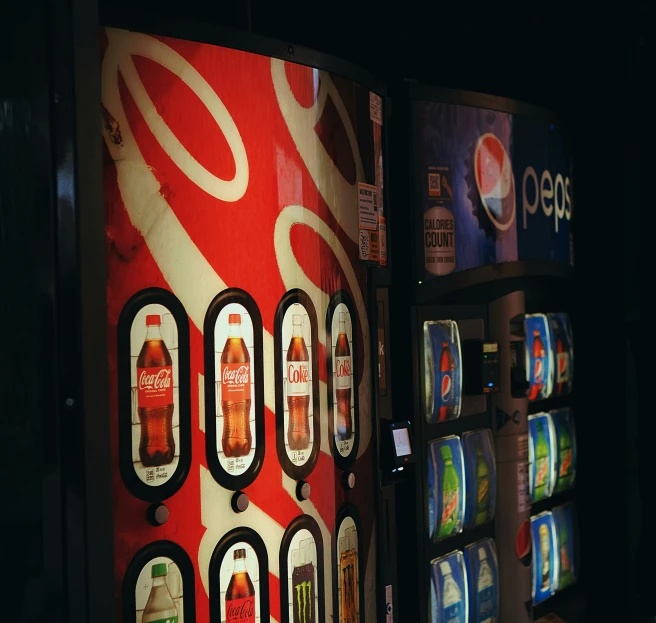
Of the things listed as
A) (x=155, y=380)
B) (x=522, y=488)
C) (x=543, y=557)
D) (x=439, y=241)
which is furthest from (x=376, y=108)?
(x=543, y=557)

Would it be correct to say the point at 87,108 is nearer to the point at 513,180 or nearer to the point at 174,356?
the point at 174,356

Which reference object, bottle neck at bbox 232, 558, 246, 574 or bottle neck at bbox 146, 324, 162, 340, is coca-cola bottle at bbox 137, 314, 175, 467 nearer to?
bottle neck at bbox 146, 324, 162, 340

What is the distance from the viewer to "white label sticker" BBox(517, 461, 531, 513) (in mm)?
3351

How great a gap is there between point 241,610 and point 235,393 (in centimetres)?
56

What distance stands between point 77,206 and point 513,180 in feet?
7.70

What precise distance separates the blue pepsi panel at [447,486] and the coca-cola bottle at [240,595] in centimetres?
111

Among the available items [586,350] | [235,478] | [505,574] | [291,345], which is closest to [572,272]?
[586,350]

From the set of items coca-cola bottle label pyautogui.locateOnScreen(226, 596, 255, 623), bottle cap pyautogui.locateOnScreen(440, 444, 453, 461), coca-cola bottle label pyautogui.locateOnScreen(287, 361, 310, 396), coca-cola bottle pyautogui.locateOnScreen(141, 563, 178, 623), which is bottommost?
coca-cola bottle label pyautogui.locateOnScreen(226, 596, 255, 623)

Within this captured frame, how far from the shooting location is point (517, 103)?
3428mm

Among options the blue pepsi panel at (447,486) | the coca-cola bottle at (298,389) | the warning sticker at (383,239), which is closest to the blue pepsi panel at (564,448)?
the blue pepsi panel at (447,486)

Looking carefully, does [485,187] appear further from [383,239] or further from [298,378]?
[298,378]

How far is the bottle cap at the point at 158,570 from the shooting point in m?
1.87

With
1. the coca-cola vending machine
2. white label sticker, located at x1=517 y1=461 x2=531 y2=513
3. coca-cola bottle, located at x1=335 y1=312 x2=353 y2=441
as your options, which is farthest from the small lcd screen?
white label sticker, located at x1=517 y1=461 x2=531 y2=513

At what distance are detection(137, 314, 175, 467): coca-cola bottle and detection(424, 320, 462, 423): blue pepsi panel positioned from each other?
51.9 inches
